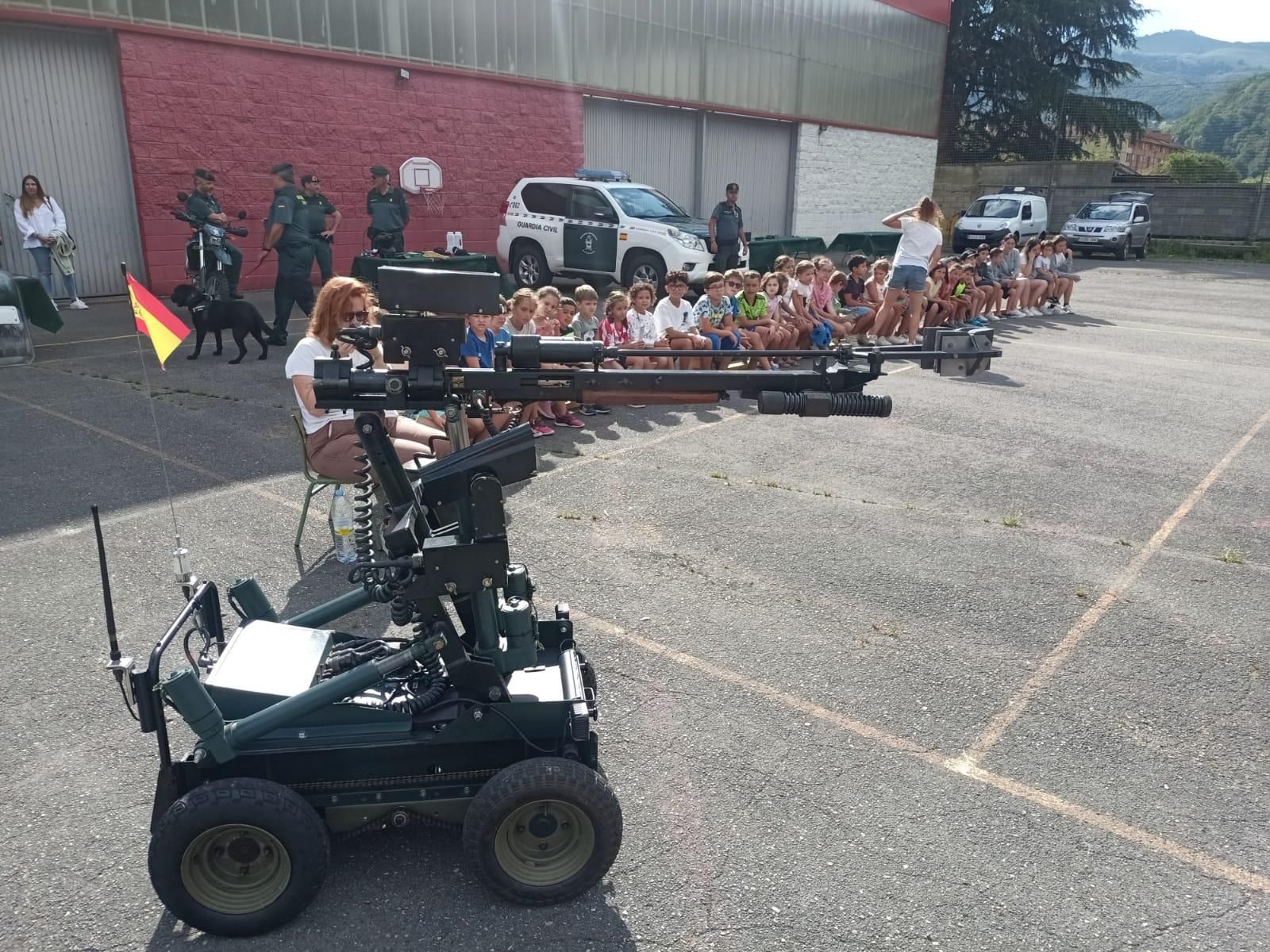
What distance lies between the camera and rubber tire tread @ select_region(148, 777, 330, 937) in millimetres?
2812

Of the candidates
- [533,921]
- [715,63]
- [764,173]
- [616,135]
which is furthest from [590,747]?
[764,173]

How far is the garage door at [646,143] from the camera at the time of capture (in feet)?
70.0

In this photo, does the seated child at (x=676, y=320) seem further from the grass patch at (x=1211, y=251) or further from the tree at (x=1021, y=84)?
the tree at (x=1021, y=84)

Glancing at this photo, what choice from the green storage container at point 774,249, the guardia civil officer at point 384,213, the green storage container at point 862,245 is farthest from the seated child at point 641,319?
the green storage container at point 862,245

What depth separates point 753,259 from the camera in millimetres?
19484

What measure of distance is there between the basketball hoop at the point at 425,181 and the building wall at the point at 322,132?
5.3 inches

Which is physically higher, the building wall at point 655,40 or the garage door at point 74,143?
the building wall at point 655,40

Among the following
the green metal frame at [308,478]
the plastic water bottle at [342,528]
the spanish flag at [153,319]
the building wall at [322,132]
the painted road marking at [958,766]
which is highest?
the building wall at [322,132]

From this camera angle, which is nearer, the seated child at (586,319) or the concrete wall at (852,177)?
the seated child at (586,319)

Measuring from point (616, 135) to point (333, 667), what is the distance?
799 inches

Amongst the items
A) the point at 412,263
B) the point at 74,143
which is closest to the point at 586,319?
the point at 412,263

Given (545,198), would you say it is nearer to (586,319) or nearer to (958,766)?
(586,319)

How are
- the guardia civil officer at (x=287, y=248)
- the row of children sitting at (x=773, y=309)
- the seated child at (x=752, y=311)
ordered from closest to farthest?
the row of children sitting at (x=773, y=309), the seated child at (x=752, y=311), the guardia civil officer at (x=287, y=248)

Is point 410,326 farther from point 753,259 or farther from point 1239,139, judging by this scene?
point 1239,139
